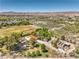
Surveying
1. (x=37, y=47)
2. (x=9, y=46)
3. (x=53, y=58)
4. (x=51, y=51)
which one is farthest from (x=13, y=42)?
(x=53, y=58)

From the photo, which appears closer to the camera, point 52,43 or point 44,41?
point 52,43

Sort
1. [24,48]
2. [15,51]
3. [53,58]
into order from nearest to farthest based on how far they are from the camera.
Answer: [53,58] → [15,51] → [24,48]

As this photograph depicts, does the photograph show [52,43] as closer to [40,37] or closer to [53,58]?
[40,37]

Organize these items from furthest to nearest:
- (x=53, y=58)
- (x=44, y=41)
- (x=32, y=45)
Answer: (x=44, y=41)
(x=32, y=45)
(x=53, y=58)

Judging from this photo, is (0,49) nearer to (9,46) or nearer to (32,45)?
(9,46)

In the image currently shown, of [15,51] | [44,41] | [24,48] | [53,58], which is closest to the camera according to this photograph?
[53,58]

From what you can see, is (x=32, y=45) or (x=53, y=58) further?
(x=32, y=45)

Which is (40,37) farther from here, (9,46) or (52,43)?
(9,46)

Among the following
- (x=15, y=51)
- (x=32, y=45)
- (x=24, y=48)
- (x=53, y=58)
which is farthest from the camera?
(x=32, y=45)

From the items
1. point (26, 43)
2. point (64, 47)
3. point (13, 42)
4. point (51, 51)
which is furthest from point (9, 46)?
point (64, 47)
